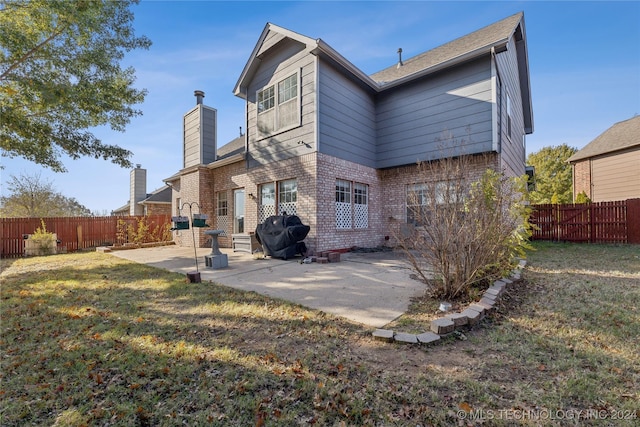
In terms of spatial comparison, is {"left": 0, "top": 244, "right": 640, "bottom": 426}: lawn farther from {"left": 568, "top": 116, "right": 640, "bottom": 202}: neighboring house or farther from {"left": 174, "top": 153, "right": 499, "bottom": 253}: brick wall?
{"left": 568, "top": 116, "right": 640, "bottom": 202}: neighboring house

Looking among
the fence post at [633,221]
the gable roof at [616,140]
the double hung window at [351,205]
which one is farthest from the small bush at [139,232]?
the gable roof at [616,140]

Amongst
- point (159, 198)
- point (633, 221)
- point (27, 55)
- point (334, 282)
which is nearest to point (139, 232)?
point (27, 55)

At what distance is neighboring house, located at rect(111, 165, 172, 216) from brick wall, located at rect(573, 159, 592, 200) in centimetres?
2973

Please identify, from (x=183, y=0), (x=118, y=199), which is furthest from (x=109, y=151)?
(x=118, y=199)

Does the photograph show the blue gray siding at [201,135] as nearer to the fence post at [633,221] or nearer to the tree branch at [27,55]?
the tree branch at [27,55]

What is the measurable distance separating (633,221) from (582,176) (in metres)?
10.3

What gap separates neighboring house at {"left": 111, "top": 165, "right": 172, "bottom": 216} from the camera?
21.3 metres

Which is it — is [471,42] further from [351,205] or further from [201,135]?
[201,135]

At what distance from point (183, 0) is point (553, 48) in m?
11.6

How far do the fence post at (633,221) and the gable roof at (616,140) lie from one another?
7.99 m

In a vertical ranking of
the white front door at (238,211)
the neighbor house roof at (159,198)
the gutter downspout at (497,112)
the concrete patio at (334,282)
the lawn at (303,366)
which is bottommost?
the lawn at (303,366)

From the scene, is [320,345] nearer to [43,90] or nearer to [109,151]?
→ [43,90]

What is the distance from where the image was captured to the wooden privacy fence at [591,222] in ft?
32.1

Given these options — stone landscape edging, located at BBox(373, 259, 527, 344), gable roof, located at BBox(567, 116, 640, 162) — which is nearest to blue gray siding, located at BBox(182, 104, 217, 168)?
stone landscape edging, located at BBox(373, 259, 527, 344)
